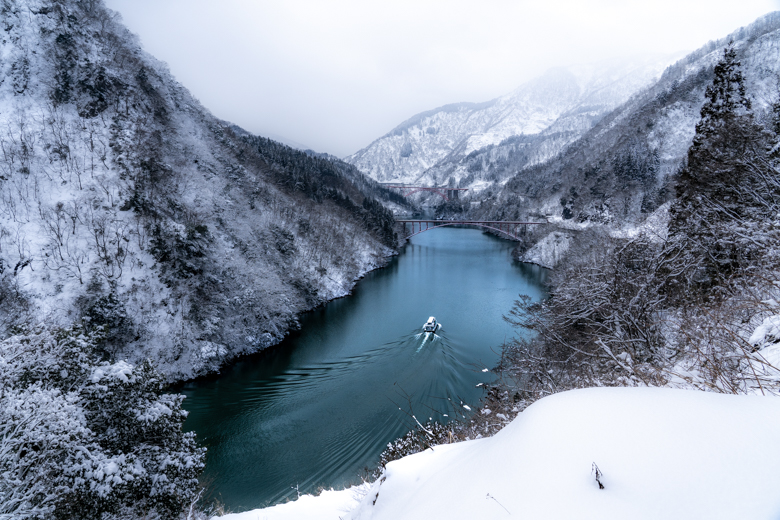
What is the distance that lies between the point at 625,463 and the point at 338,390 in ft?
65.7

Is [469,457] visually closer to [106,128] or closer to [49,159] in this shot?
[49,159]

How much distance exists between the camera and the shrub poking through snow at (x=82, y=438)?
21.8 ft

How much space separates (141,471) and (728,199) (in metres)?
17.9

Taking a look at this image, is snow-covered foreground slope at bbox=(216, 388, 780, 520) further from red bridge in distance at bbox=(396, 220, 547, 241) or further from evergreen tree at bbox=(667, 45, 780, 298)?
red bridge in distance at bbox=(396, 220, 547, 241)

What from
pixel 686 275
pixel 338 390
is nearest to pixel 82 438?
pixel 338 390

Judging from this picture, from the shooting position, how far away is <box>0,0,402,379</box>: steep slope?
21.7 m

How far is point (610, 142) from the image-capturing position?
81.4 m

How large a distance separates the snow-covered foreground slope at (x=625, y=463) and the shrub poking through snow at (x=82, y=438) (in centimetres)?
835

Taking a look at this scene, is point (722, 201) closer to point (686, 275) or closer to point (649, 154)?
point (686, 275)

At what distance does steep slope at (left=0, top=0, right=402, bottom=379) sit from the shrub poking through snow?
11.9m

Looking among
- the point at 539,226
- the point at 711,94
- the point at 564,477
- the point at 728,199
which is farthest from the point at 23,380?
the point at 539,226

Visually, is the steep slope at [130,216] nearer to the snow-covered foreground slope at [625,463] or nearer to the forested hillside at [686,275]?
the snow-covered foreground slope at [625,463]

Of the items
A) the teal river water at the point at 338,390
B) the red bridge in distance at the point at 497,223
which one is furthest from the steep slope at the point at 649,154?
the teal river water at the point at 338,390

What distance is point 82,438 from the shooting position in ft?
24.6
